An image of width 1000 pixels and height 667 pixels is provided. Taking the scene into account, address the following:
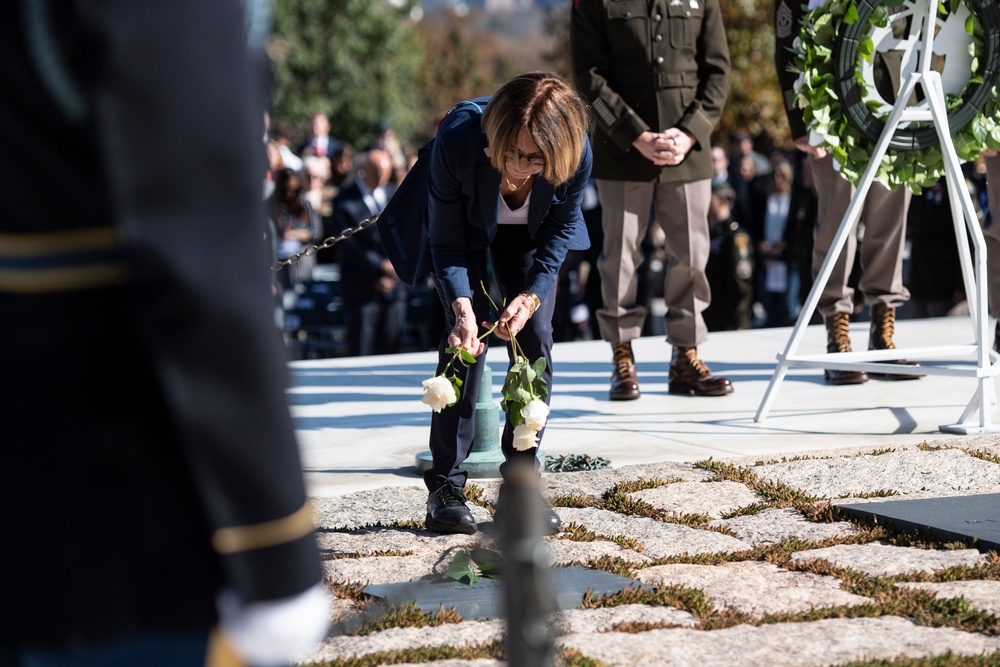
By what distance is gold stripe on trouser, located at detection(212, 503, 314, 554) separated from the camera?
4.37 feet

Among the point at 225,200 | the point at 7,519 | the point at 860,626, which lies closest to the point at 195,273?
the point at 225,200

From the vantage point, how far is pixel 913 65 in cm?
611

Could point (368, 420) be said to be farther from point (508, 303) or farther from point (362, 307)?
point (362, 307)

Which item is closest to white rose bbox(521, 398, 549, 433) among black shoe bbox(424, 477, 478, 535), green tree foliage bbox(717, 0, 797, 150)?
black shoe bbox(424, 477, 478, 535)

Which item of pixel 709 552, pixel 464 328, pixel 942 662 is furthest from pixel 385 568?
pixel 942 662

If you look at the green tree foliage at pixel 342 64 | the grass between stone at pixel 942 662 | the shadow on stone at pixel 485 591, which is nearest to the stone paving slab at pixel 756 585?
the shadow on stone at pixel 485 591

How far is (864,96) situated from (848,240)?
3.54 feet

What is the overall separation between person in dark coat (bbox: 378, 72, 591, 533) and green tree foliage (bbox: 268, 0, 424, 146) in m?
30.0

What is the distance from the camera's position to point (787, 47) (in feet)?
22.7

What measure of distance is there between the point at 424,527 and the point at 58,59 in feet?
11.6

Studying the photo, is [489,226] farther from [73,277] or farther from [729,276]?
[729,276]

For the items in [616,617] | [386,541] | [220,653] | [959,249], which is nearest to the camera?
[220,653]

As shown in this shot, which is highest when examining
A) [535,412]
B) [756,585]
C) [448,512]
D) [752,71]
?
[752,71]

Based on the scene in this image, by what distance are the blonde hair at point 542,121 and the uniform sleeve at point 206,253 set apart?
2.91 m
